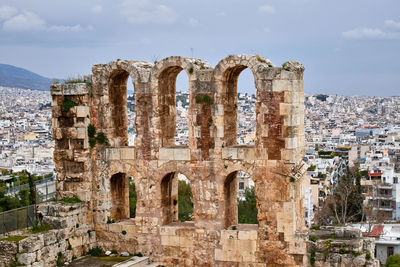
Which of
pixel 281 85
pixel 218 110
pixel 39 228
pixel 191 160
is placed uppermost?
pixel 281 85

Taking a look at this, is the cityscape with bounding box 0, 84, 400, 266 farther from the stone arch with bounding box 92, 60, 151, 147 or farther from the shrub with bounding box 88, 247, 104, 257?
the stone arch with bounding box 92, 60, 151, 147

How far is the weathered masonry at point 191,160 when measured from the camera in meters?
18.5

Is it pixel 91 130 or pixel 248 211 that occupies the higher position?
pixel 91 130

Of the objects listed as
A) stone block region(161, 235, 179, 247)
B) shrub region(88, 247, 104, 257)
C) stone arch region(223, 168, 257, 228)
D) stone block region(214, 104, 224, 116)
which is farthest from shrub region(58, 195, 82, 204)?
stone block region(214, 104, 224, 116)

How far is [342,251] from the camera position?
18109 millimetres

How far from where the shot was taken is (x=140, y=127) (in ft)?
66.6

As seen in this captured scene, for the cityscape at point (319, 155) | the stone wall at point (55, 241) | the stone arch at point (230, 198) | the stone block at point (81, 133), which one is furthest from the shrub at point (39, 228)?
the stone arch at point (230, 198)

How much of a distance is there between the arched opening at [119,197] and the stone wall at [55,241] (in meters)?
0.97

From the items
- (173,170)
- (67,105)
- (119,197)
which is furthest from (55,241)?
(67,105)

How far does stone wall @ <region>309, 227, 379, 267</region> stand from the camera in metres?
18.0

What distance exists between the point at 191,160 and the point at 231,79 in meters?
2.89

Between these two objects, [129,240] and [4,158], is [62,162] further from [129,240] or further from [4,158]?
[4,158]

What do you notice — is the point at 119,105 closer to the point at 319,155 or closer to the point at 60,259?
the point at 60,259

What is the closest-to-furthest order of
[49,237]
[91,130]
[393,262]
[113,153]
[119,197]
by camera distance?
[49,237] → [113,153] → [91,130] → [119,197] → [393,262]
